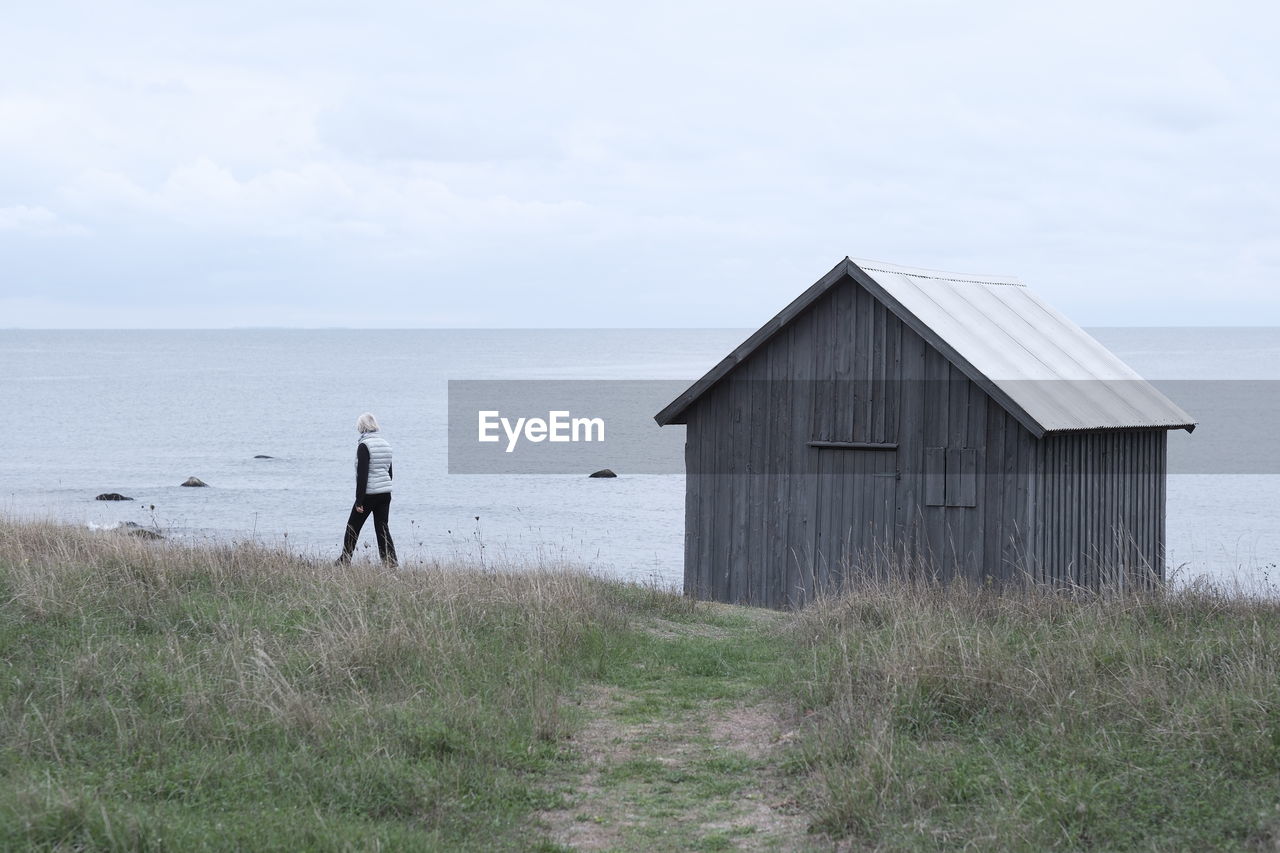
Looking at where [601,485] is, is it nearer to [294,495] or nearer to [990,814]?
[294,495]

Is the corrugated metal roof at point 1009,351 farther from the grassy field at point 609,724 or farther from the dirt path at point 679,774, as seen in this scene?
the dirt path at point 679,774

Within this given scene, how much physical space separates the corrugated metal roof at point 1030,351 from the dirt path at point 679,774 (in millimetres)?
6435

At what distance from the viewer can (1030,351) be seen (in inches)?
645

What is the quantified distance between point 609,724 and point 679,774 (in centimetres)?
115

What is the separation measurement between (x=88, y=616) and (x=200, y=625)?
93cm

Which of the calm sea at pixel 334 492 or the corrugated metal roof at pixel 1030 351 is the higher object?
the corrugated metal roof at pixel 1030 351

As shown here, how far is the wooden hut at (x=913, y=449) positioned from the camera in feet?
48.7

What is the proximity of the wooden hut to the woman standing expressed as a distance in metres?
4.03

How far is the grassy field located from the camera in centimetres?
636

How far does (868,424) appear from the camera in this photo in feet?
51.8

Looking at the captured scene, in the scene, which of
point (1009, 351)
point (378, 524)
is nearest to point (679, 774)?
point (378, 524)

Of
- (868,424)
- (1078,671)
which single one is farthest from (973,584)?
(1078,671)

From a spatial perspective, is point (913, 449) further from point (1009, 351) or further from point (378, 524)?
point (378, 524)

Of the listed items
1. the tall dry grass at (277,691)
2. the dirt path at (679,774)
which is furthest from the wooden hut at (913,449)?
the dirt path at (679,774)
